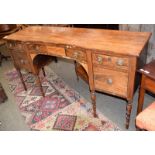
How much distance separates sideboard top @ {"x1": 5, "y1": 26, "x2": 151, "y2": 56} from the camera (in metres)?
1.43

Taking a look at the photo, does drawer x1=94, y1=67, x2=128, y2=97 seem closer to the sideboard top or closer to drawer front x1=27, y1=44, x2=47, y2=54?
the sideboard top

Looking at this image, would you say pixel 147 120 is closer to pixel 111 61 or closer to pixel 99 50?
pixel 111 61

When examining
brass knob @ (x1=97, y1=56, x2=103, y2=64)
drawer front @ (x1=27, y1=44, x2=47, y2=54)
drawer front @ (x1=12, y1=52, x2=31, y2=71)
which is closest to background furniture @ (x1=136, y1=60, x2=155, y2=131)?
brass knob @ (x1=97, y1=56, x2=103, y2=64)

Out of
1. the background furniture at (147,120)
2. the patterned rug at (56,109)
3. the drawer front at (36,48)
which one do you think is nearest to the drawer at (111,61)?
the background furniture at (147,120)

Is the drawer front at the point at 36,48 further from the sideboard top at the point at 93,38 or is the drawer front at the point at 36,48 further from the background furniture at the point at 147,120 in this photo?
the background furniture at the point at 147,120

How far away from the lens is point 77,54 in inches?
64.6

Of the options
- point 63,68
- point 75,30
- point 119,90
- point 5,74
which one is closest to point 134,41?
point 119,90

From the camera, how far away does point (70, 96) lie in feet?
7.94

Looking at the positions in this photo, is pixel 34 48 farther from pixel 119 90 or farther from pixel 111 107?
pixel 111 107

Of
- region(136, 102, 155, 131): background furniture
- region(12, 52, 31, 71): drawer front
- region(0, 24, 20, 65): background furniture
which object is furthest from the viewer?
region(0, 24, 20, 65): background furniture

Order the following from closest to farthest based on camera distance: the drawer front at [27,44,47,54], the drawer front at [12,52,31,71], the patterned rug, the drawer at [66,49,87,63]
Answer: the drawer at [66,49,87,63] → the drawer front at [27,44,47,54] → the patterned rug → the drawer front at [12,52,31,71]

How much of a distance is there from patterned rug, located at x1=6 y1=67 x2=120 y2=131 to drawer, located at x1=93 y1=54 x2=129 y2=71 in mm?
774

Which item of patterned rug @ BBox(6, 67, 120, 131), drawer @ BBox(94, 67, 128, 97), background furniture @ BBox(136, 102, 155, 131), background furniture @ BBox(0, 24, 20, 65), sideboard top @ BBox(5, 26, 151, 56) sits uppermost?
sideboard top @ BBox(5, 26, 151, 56)

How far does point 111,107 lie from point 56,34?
3.67ft
